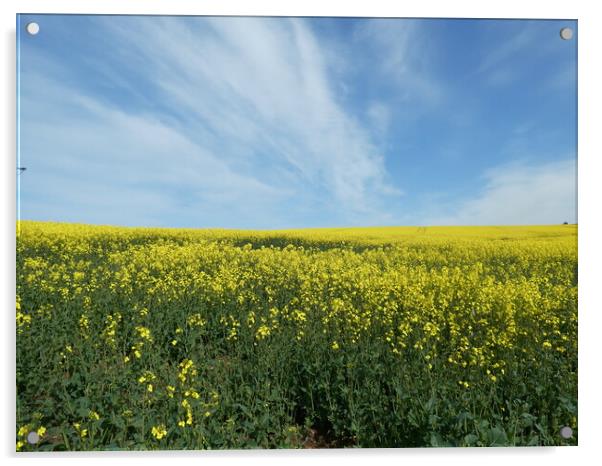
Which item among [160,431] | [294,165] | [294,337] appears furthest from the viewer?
[294,165]

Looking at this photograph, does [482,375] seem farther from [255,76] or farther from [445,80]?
[255,76]

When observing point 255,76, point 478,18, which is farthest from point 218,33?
point 478,18

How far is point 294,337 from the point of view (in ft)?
13.8

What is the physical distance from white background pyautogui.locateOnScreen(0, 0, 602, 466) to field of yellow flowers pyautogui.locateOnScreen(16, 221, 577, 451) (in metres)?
0.18

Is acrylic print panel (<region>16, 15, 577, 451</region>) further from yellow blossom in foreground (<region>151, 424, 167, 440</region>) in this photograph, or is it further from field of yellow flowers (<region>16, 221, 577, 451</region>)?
yellow blossom in foreground (<region>151, 424, 167, 440</region>)

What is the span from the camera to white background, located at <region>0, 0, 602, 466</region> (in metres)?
3.84

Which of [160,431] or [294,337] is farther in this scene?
[294,337]

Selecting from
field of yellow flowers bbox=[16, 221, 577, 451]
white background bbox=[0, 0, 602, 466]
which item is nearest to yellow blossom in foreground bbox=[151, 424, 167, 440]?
field of yellow flowers bbox=[16, 221, 577, 451]
